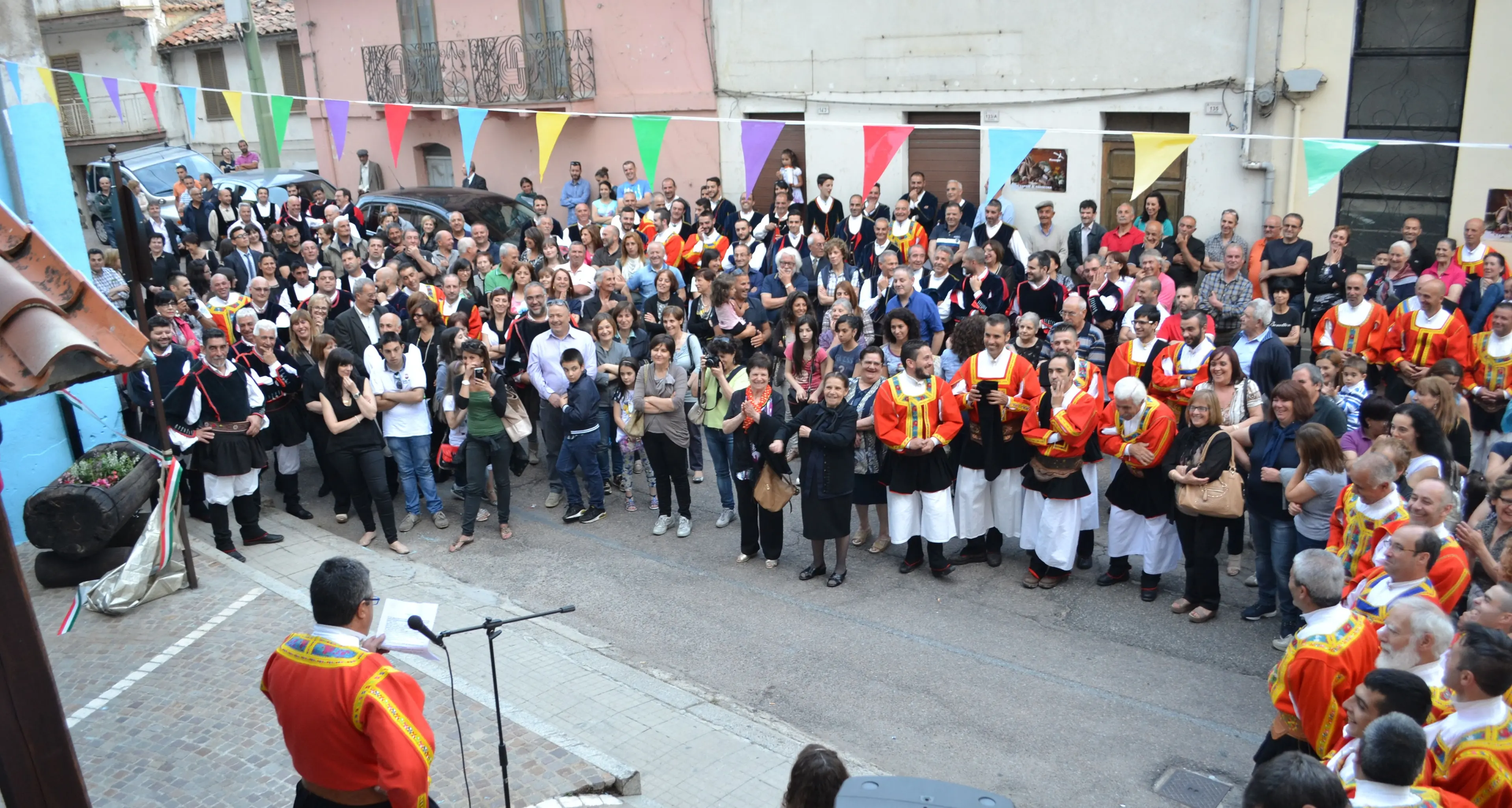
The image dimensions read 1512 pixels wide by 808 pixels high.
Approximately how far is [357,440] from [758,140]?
5744 millimetres

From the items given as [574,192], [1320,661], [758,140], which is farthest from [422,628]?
[574,192]

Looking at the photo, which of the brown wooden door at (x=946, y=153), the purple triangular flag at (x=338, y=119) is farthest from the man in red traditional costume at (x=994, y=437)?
the purple triangular flag at (x=338, y=119)

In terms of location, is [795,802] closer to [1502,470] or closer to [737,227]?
[1502,470]

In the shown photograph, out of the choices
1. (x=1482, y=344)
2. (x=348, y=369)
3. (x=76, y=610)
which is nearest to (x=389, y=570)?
(x=348, y=369)

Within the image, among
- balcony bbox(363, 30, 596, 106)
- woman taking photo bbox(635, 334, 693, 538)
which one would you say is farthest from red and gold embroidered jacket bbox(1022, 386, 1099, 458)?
balcony bbox(363, 30, 596, 106)

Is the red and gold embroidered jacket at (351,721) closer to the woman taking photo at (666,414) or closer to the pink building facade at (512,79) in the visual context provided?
the woman taking photo at (666,414)

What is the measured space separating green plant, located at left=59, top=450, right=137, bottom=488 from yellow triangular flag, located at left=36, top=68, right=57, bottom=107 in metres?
2.98

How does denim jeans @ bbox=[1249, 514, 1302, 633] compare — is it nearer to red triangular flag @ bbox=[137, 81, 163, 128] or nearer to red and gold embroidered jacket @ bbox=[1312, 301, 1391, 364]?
red and gold embroidered jacket @ bbox=[1312, 301, 1391, 364]

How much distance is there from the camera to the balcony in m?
20.8

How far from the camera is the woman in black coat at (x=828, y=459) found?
7.98 metres

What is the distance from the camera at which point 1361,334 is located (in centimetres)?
927

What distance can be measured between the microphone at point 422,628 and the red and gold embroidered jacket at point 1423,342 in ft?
25.0

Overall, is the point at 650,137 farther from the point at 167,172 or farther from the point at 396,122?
the point at 167,172

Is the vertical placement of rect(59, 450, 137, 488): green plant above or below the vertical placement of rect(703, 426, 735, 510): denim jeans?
above
